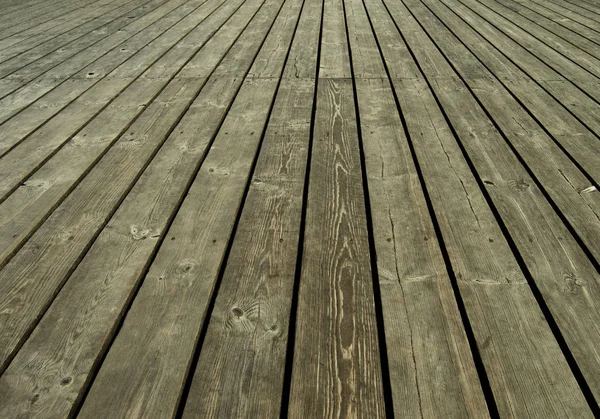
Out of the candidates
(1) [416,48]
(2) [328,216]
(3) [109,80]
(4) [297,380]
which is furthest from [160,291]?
→ (1) [416,48]

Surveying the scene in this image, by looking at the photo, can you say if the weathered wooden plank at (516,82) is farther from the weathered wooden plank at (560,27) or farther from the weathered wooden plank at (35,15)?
the weathered wooden plank at (35,15)

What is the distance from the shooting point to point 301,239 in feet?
4.28

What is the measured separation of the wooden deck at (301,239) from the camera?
935 millimetres

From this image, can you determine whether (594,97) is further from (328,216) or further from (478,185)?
(328,216)

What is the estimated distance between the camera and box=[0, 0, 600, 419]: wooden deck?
3.07 feet

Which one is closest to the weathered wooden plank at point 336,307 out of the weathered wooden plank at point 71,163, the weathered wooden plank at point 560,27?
the weathered wooden plank at point 71,163

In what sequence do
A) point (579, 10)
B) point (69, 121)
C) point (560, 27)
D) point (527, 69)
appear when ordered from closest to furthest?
point (69, 121) → point (527, 69) → point (560, 27) → point (579, 10)

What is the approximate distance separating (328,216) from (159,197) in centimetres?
54

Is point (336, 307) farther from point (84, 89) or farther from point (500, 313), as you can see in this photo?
point (84, 89)

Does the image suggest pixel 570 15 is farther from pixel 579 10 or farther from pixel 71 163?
pixel 71 163

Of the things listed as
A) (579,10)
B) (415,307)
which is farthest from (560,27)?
(415,307)

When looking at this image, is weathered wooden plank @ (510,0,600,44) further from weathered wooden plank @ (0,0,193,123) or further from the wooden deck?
weathered wooden plank @ (0,0,193,123)

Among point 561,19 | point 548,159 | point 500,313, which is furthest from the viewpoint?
point 561,19

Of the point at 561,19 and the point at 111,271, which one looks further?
the point at 561,19
